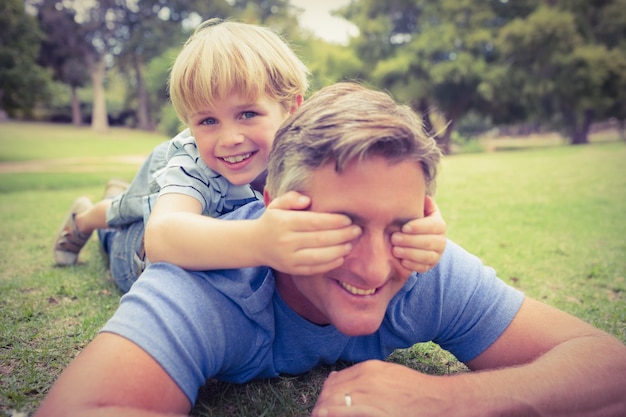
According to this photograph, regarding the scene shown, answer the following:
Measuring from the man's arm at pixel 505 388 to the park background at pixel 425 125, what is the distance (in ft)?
1.86

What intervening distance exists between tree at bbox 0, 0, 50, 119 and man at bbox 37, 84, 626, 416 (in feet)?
66.7

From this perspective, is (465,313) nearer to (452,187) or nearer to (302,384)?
(302,384)

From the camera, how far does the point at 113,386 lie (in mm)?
1533

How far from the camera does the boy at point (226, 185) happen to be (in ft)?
5.45

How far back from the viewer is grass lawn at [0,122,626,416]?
7.61 feet

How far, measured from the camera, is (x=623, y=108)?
33125mm

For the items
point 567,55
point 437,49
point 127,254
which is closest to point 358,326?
point 127,254

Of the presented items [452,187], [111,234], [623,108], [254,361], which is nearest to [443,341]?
[254,361]

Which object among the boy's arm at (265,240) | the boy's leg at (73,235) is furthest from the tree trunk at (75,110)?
the boy's arm at (265,240)

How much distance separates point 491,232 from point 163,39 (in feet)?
150

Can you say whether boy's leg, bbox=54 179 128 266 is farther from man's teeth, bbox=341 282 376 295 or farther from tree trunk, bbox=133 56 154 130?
tree trunk, bbox=133 56 154 130

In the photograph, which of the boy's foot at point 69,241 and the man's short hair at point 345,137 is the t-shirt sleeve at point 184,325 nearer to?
the man's short hair at point 345,137

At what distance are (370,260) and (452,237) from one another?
4809mm

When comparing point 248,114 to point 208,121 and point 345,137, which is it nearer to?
point 208,121
